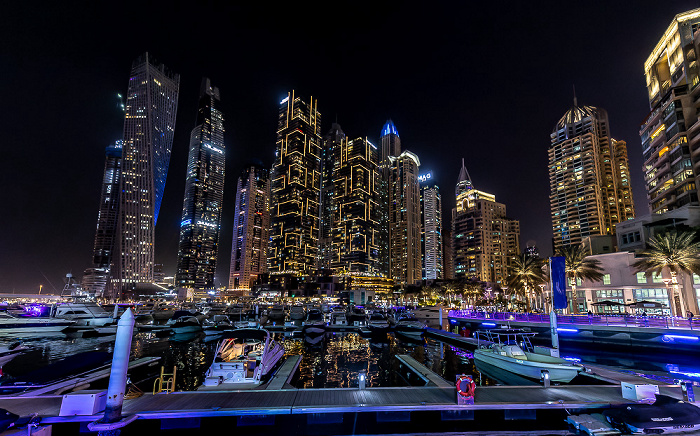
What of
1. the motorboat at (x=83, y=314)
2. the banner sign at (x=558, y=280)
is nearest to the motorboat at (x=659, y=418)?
the banner sign at (x=558, y=280)

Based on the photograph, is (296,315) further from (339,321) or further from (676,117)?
(676,117)

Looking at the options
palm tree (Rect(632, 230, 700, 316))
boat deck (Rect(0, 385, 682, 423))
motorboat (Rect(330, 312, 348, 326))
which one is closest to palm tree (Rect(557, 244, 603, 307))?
palm tree (Rect(632, 230, 700, 316))

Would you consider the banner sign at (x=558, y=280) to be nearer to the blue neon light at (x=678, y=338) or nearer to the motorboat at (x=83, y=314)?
the blue neon light at (x=678, y=338)

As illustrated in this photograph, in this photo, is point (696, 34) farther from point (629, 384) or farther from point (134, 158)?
point (134, 158)

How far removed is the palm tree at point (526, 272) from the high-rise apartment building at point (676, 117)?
33.9 m

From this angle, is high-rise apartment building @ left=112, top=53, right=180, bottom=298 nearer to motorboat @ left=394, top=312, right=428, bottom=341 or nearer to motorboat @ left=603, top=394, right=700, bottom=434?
motorboat @ left=394, top=312, right=428, bottom=341

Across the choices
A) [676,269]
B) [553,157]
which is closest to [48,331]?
[676,269]

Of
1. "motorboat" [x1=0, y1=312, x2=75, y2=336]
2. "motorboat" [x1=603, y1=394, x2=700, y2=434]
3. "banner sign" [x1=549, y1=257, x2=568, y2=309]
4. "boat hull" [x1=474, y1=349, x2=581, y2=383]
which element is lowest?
"motorboat" [x1=0, y1=312, x2=75, y2=336]

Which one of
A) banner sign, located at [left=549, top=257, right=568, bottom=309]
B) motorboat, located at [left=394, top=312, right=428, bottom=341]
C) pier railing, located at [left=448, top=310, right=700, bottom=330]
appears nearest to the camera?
pier railing, located at [left=448, top=310, right=700, bottom=330]

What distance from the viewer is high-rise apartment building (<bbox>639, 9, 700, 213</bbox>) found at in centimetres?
6575

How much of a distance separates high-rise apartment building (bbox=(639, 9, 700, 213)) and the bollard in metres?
89.8

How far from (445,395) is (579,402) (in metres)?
5.54

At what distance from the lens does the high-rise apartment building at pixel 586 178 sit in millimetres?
163625

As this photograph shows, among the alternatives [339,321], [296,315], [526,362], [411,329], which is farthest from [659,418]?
[296,315]
